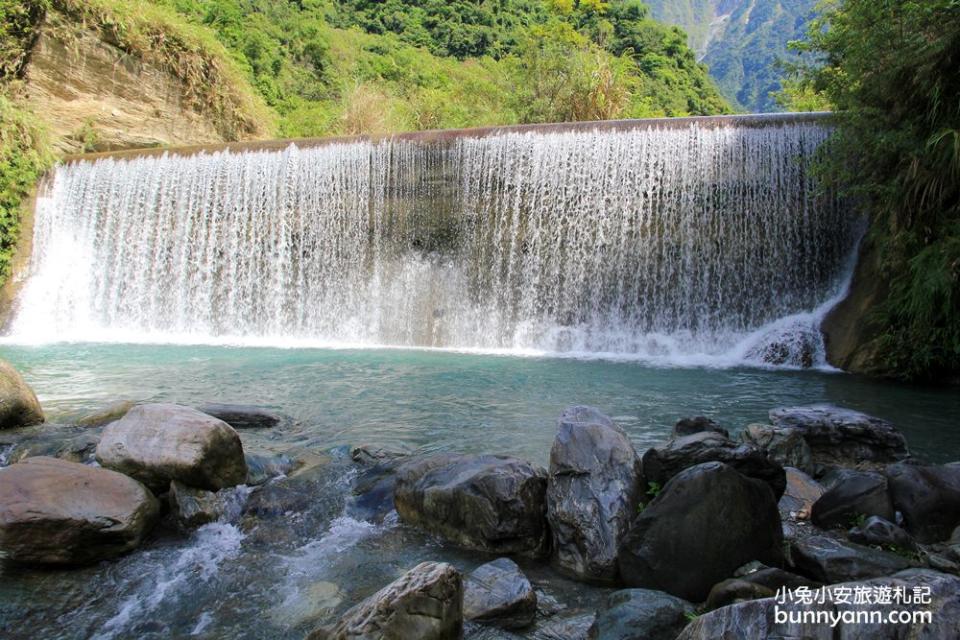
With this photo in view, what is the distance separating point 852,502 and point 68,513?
12.6 feet

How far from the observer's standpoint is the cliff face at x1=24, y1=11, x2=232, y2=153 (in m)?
14.6

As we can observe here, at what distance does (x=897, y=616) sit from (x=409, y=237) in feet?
35.2

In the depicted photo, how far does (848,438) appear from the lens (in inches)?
180

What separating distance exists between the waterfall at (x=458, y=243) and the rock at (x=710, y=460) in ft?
21.0

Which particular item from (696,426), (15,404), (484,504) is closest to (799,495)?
(696,426)

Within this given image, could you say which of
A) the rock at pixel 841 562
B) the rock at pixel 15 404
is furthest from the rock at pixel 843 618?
the rock at pixel 15 404

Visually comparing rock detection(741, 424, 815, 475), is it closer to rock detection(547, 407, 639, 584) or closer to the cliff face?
rock detection(547, 407, 639, 584)

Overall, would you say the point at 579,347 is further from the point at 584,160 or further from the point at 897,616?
the point at 897,616

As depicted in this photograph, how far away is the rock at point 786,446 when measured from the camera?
A: 4277 millimetres

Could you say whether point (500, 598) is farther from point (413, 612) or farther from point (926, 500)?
point (926, 500)

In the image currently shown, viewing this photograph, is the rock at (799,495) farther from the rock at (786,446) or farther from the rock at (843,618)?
the rock at (843,618)

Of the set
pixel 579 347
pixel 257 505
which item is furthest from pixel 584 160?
pixel 257 505

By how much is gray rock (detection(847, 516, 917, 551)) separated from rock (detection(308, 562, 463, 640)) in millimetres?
1931

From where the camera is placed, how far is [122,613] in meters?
2.82
